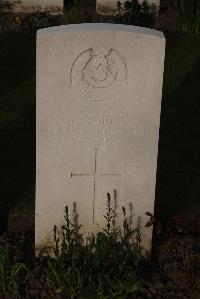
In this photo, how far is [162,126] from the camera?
7.93m

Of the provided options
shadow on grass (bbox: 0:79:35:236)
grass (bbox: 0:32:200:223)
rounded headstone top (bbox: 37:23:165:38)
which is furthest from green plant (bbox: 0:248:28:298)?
rounded headstone top (bbox: 37:23:165:38)

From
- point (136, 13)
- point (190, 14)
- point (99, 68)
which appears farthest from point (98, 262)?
point (136, 13)

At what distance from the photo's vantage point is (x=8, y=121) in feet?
25.7

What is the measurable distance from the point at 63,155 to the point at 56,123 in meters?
0.26

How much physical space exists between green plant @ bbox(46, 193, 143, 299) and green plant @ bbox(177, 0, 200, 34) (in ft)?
17.9

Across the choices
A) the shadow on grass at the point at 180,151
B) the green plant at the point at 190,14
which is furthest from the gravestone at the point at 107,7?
the shadow on grass at the point at 180,151

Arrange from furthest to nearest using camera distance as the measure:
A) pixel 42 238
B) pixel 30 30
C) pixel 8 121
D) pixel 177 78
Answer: pixel 30 30
pixel 177 78
pixel 8 121
pixel 42 238

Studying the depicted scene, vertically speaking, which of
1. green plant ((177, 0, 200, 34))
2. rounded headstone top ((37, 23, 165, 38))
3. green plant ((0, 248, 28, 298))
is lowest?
green plant ((0, 248, 28, 298))

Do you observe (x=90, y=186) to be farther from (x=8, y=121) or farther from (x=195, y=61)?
(x=195, y=61)

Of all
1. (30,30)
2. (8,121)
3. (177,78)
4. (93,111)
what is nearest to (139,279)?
(93,111)

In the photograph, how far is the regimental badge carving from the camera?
4.79 metres

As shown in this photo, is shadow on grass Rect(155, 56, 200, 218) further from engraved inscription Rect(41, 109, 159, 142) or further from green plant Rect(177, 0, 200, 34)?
engraved inscription Rect(41, 109, 159, 142)

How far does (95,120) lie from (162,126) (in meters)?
3.03

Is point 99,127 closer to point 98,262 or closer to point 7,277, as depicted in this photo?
point 98,262
